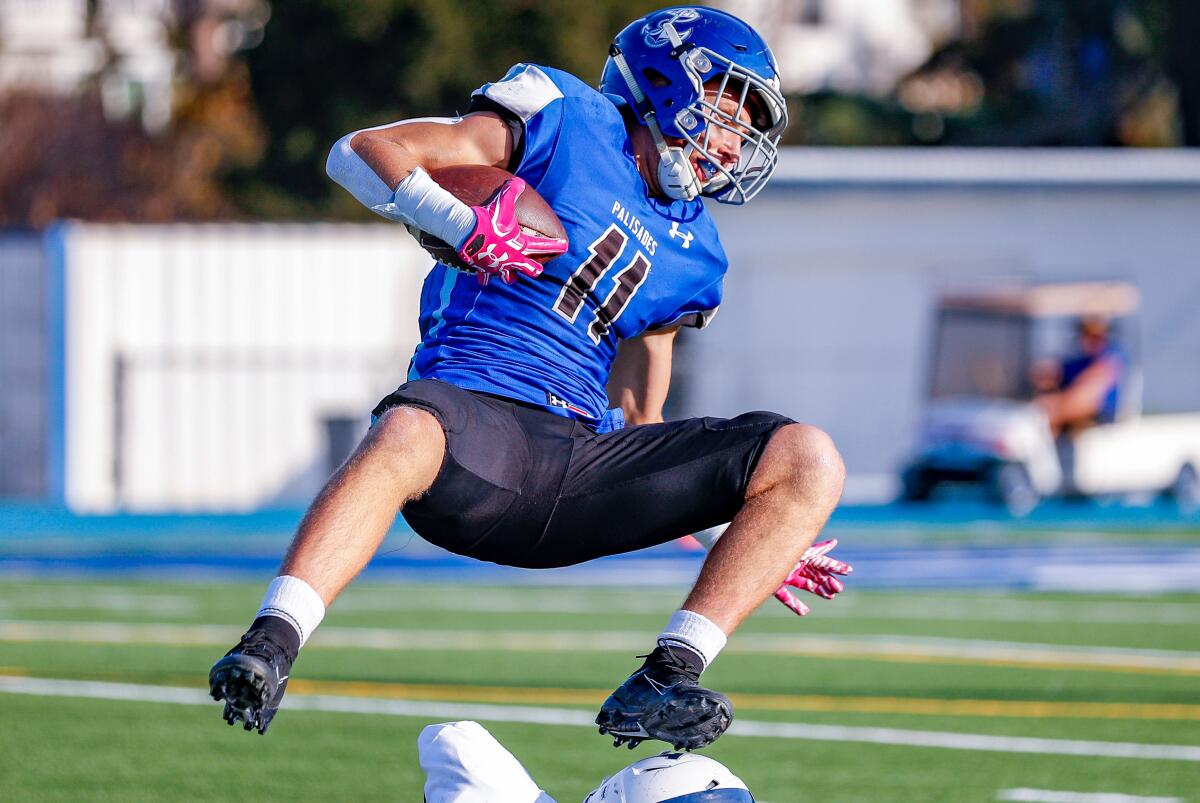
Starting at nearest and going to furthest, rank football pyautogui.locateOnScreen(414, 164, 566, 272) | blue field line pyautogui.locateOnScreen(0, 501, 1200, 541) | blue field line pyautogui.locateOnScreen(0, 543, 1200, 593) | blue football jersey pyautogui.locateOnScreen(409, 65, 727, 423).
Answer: football pyautogui.locateOnScreen(414, 164, 566, 272) → blue football jersey pyautogui.locateOnScreen(409, 65, 727, 423) → blue field line pyautogui.locateOnScreen(0, 543, 1200, 593) → blue field line pyautogui.locateOnScreen(0, 501, 1200, 541)

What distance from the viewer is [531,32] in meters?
30.3

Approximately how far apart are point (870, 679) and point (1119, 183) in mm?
12987

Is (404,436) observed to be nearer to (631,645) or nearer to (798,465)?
(798,465)

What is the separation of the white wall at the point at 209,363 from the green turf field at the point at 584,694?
7368mm

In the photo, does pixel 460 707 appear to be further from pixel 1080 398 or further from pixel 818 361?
pixel 818 361

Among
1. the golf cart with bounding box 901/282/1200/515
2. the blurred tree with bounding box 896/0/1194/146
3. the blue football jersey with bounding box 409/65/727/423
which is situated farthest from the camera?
the blurred tree with bounding box 896/0/1194/146

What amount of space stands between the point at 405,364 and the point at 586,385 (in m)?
15.3

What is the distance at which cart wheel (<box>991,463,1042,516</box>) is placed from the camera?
17719mm

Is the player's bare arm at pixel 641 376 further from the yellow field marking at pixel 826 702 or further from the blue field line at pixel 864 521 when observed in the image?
the blue field line at pixel 864 521

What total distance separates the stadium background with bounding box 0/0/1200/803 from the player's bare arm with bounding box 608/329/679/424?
5.38 ft

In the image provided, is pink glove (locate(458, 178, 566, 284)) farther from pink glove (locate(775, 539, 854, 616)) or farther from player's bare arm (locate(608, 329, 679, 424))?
pink glove (locate(775, 539, 854, 616))

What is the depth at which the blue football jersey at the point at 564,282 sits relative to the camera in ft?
14.6

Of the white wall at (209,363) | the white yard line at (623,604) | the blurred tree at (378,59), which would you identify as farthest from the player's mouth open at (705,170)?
the blurred tree at (378,59)

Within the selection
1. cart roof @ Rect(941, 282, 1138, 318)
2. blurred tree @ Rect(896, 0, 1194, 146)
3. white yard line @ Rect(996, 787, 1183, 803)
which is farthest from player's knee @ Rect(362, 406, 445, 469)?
blurred tree @ Rect(896, 0, 1194, 146)
